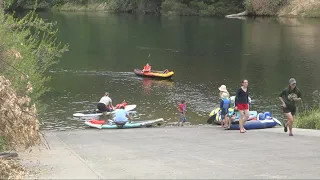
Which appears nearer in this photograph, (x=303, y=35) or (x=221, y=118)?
(x=221, y=118)

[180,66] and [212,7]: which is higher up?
[212,7]

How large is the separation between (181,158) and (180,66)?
97.0 feet

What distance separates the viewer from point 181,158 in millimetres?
10094

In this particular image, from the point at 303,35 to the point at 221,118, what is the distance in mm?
40176

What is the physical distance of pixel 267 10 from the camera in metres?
86.0

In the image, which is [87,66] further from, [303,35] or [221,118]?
[303,35]

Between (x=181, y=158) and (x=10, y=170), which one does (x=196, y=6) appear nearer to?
(x=181, y=158)

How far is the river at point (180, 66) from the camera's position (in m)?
26.2

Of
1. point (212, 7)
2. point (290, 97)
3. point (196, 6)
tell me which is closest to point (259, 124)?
point (290, 97)

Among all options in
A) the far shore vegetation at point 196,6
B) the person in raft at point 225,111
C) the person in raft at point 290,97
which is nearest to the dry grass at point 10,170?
the person in raft at point 290,97

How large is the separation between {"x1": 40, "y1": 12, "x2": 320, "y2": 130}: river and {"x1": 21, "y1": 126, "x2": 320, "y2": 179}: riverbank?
9419mm

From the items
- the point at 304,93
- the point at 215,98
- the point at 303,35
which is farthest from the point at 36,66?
the point at 303,35

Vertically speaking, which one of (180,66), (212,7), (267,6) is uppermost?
(267,6)

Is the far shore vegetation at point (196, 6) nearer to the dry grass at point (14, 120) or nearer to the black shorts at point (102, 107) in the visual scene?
the black shorts at point (102, 107)
